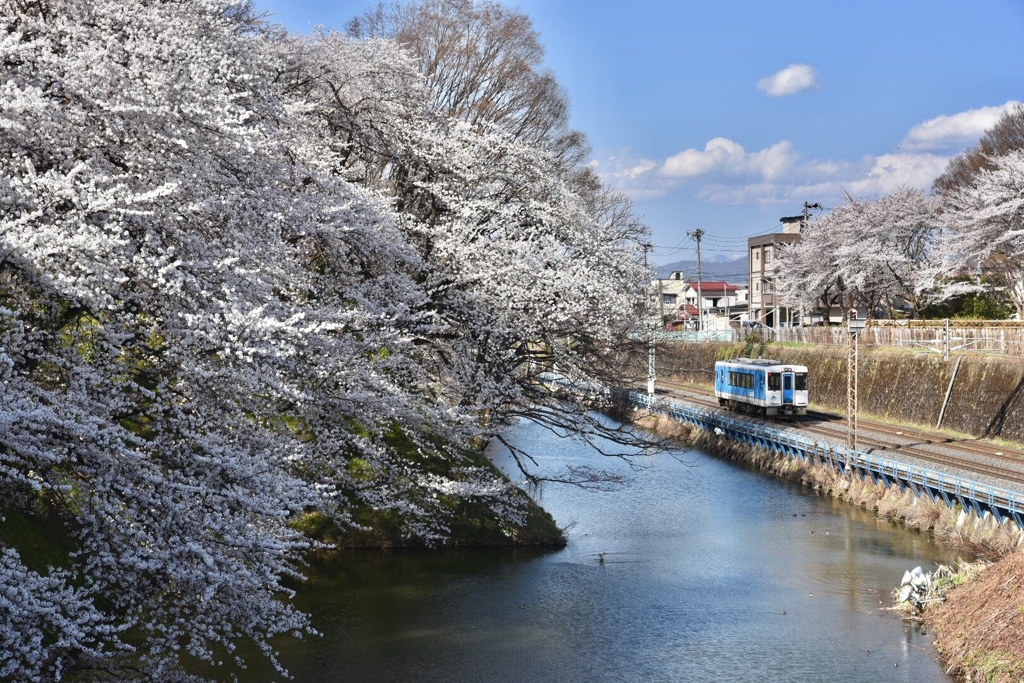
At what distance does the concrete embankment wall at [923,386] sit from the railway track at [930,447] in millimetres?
772

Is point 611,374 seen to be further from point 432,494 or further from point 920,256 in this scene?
point 920,256

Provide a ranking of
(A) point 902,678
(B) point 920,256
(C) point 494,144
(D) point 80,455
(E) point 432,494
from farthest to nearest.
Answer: (B) point 920,256 < (C) point 494,144 < (E) point 432,494 < (A) point 902,678 < (D) point 80,455

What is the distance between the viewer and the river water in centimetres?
1380

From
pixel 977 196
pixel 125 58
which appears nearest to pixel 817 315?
pixel 977 196

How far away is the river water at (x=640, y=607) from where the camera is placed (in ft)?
45.3

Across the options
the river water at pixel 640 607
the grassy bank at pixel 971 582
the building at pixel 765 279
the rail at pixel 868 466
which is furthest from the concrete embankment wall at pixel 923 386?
the building at pixel 765 279

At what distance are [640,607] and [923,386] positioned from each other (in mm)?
20880

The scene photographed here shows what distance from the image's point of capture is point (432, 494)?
17.7 meters

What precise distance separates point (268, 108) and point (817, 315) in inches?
2531

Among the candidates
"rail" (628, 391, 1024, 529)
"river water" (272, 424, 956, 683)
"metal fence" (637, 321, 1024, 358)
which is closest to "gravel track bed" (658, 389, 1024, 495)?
"rail" (628, 391, 1024, 529)

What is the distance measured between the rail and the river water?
46.3 inches

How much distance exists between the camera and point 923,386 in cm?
3372

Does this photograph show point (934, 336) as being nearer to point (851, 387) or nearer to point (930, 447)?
point (930, 447)

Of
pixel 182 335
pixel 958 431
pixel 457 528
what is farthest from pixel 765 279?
pixel 182 335
